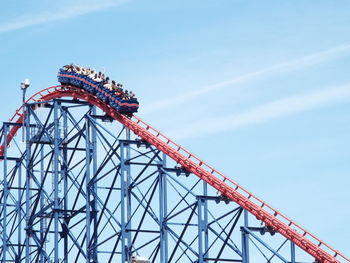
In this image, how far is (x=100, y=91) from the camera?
192ft

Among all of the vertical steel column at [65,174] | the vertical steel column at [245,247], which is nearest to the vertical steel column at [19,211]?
the vertical steel column at [65,174]

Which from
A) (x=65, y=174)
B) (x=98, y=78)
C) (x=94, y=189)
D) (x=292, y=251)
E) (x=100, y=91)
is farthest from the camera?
(x=65, y=174)

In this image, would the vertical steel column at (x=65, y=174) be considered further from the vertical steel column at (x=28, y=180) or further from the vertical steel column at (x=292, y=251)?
the vertical steel column at (x=292, y=251)

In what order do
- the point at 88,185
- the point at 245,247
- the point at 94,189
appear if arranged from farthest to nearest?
the point at 94,189, the point at 88,185, the point at 245,247

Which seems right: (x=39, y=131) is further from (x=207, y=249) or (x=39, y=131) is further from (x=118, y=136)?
(x=207, y=249)

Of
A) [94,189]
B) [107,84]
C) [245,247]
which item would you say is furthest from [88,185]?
[245,247]

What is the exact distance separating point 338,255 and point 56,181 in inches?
590

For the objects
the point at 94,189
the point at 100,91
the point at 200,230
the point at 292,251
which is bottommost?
the point at 292,251

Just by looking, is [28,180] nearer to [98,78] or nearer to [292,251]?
[98,78]

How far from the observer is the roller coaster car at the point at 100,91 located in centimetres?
5700

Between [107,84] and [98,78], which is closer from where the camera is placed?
[107,84]

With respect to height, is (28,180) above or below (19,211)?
above

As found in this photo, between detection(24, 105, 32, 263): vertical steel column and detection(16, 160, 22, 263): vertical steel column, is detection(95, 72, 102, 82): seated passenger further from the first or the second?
detection(16, 160, 22, 263): vertical steel column

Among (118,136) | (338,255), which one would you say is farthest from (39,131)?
(338,255)
